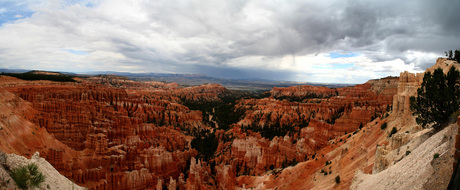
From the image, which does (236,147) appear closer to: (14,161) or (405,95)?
(405,95)

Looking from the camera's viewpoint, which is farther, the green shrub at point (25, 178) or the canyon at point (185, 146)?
the canyon at point (185, 146)

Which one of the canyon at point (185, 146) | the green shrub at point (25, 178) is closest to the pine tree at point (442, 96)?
the canyon at point (185, 146)

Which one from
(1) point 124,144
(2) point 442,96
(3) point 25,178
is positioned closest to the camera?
(3) point 25,178

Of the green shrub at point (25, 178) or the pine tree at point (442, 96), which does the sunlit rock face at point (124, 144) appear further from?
the pine tree at point (442, 96)

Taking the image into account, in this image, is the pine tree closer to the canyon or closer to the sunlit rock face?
the canyon

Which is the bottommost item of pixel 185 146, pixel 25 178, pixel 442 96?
pixel 185 146

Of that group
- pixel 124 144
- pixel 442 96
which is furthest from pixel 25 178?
pixel 124 144

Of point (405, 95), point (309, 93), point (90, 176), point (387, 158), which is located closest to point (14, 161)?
point (90, 176)

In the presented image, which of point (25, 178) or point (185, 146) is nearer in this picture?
point (25, 178)

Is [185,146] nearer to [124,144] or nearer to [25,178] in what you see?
[124,144]

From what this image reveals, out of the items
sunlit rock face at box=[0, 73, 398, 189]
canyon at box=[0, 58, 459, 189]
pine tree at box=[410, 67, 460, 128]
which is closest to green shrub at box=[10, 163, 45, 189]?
sunlit rock face at box=[0, 73, 398, 189]

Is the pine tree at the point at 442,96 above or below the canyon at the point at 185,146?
above
